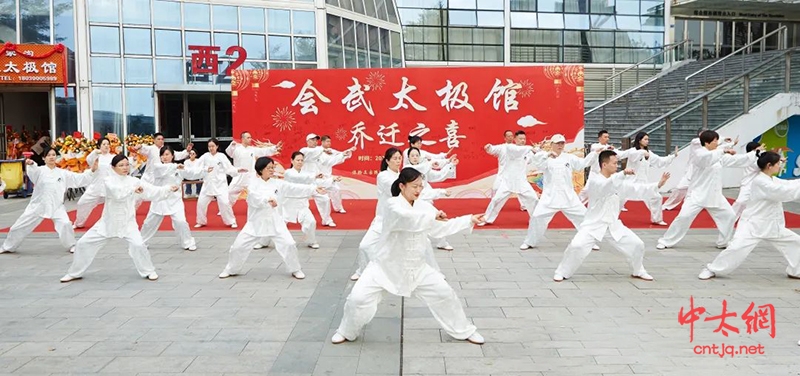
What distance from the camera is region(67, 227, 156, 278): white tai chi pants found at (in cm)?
731

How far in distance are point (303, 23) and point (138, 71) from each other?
4.88 meters

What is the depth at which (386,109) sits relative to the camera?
14609 millimetres

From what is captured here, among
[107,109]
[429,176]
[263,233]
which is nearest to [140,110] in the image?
[107,109]

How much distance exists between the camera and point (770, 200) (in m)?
7.08

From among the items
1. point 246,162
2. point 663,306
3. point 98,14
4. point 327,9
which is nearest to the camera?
point 663,306

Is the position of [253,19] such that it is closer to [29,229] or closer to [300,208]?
[300,208]

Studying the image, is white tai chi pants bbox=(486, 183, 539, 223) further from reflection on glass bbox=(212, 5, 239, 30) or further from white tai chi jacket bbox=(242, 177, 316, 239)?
reflection on glass bbox=(212, 5, 239, 30)

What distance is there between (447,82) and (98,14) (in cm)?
1053

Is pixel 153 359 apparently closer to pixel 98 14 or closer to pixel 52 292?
pixel 52 292

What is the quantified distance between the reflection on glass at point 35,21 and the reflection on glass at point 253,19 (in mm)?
5165

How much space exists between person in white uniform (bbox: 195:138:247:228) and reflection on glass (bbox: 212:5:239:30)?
30.1ft

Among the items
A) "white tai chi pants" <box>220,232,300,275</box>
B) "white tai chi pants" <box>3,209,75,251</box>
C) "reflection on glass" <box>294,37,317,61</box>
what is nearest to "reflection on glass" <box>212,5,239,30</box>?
"reflection on glass" <box>294,37,317,61</box>

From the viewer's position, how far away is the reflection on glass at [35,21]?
18.4 metres

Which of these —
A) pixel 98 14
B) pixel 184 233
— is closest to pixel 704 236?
pixel 184 233
